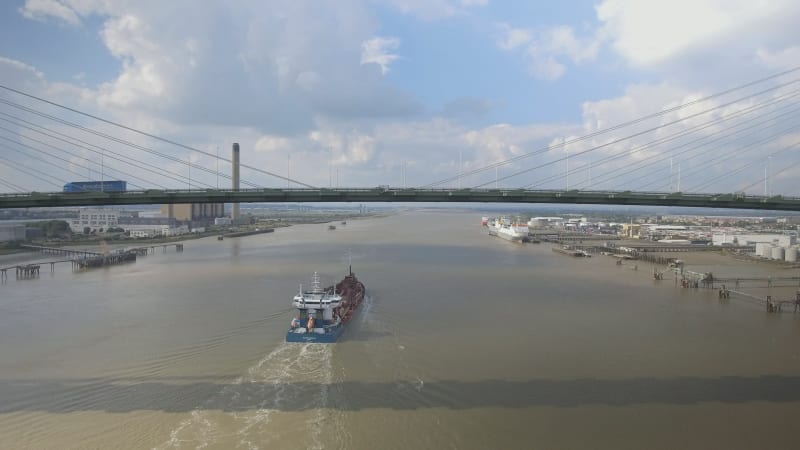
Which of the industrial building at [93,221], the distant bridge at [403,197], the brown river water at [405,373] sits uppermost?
the distant bridge at [403,197]

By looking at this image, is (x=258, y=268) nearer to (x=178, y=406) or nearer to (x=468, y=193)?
(x=468, y=193)

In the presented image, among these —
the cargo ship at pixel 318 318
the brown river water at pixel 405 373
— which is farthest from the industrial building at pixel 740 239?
the cargo ship at pixel 318 318

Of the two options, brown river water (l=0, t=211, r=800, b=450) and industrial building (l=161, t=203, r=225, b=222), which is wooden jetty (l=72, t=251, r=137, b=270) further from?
industrial building (l=161, t=203, r=225, b=222)

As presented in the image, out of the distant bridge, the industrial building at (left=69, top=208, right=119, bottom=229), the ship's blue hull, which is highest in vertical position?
the distant bridge

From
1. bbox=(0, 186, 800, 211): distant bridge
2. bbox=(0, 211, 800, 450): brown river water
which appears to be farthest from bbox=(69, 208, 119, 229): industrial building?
bbox=(0, 211, 800, 450): brown river water

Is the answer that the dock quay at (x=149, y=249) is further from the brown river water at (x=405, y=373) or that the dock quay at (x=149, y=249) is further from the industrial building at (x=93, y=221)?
the industrial building at (x=93, y=221)

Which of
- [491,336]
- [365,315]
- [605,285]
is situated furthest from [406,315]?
[605,285]
